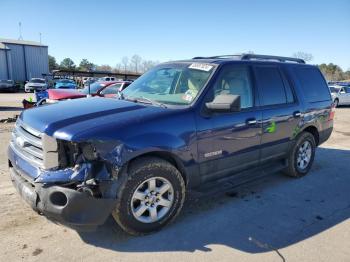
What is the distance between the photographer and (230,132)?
4328 mm

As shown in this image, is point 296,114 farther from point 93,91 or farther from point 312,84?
point 93,91

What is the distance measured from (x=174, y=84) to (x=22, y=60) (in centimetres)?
5156

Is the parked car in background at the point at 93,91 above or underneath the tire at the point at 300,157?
above

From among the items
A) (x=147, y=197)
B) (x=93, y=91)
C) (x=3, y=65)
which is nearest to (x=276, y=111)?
(x=147, y=197)

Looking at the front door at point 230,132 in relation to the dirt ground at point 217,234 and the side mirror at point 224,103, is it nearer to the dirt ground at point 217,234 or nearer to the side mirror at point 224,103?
the side mirror at point 224,103

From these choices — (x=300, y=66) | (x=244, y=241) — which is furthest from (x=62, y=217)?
(x=300, y=66)

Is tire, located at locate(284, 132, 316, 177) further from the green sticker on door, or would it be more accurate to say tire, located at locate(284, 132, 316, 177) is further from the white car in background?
the white car in background

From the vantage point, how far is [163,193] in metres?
3.78

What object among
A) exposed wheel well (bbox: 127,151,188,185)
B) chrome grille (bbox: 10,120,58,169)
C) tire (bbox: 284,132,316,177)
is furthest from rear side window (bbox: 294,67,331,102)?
chrome grille (bbox: 10,120,58,169)

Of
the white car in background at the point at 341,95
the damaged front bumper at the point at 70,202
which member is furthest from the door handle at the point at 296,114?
the white car in background at the point at 341,95

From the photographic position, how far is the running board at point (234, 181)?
4.23 m

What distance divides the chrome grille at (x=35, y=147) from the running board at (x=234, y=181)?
181cm

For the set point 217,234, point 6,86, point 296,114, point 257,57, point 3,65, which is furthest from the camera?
point 3,65

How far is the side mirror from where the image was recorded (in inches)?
153
